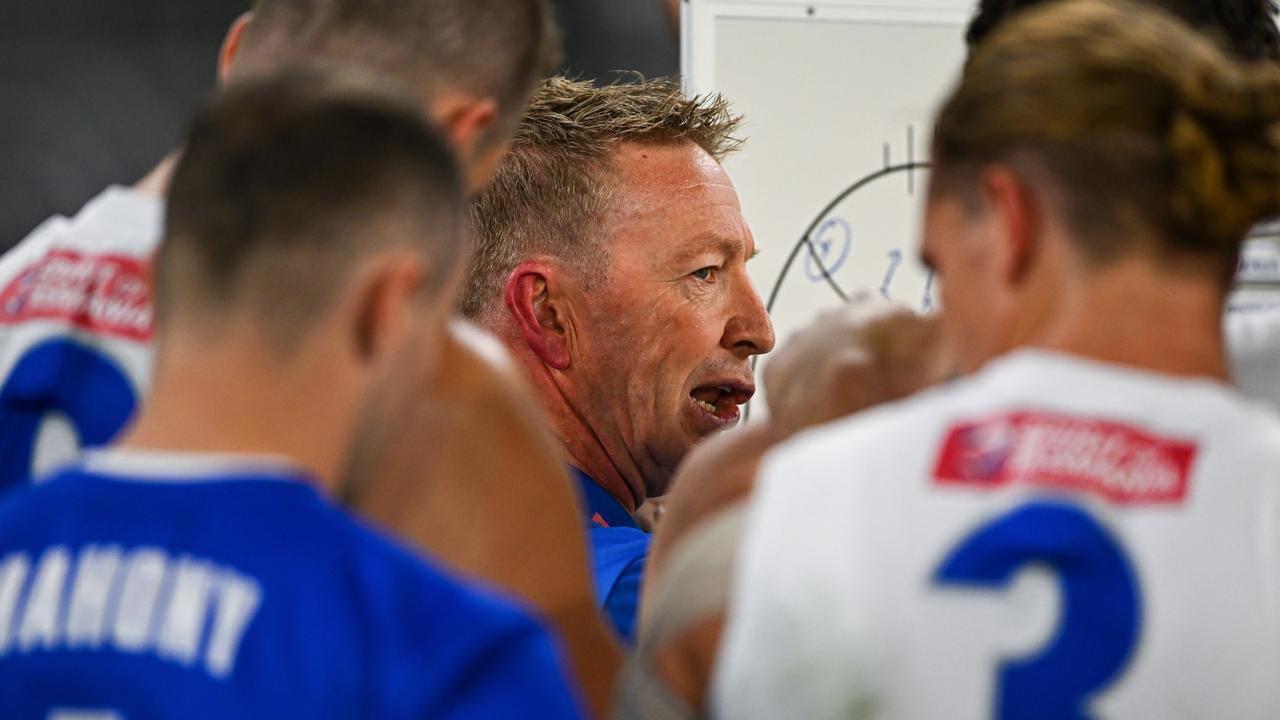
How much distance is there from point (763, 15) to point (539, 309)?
1.34 metres

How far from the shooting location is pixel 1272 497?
3.07ft

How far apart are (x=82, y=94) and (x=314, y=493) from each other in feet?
9.32

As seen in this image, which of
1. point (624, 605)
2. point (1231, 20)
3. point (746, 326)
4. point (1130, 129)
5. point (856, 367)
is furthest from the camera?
point (746, 326)

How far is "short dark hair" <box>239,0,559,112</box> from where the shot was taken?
1.14m

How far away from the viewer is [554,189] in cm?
229

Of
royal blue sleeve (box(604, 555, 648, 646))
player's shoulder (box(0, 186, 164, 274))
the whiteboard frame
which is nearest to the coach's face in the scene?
royal blue sleeve (box(604, 555, 648, 646))

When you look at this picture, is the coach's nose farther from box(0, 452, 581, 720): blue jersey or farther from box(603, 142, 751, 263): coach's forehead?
box(0, 452, 581, 720): blue jersey

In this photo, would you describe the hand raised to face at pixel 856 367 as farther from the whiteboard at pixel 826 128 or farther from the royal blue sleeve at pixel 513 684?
the whiteboard at pixel 826 128

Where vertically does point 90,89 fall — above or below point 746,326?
above

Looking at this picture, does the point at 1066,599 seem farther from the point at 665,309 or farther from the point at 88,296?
the point at 665,309

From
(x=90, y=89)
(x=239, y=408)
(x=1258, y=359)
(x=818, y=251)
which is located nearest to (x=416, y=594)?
(x=239, y=408)

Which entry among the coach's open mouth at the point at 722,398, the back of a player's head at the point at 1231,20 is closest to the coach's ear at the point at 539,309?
the coach's open mouth at the point at 722,398

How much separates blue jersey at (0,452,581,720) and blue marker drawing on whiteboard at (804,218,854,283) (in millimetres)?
2572

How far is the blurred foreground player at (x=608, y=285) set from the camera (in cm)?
228
